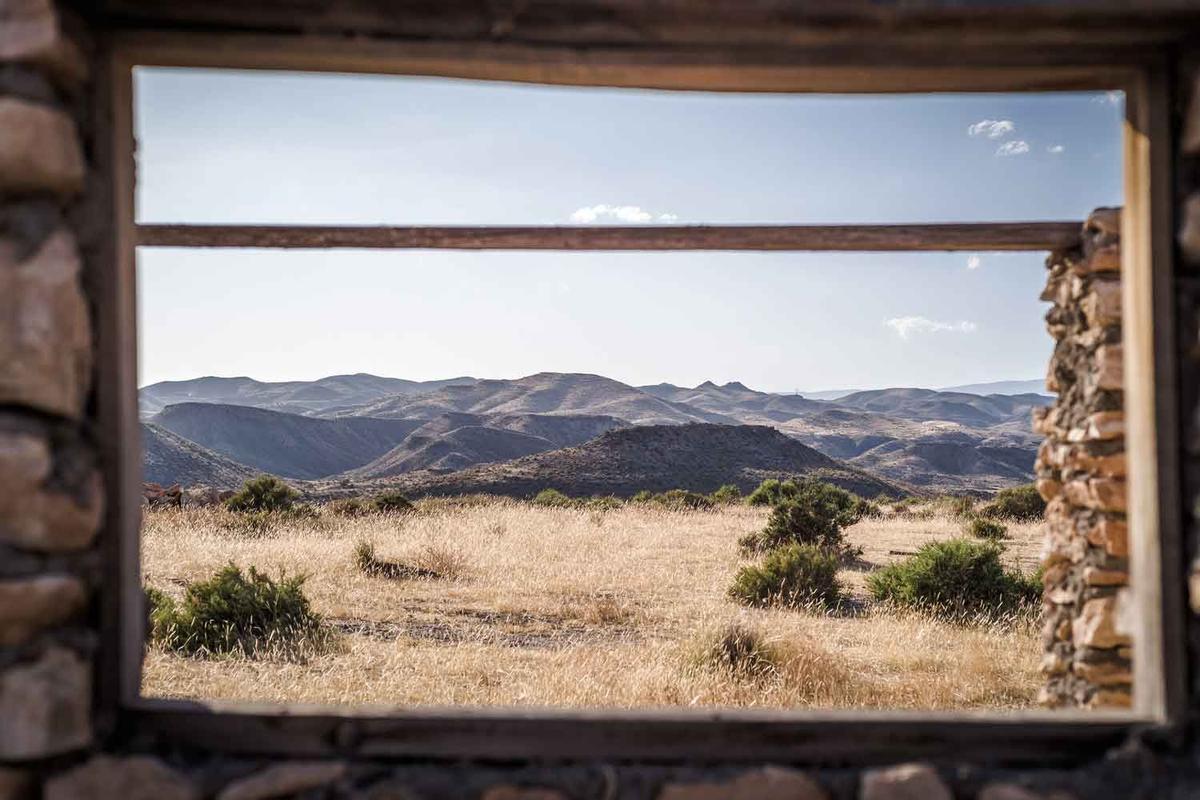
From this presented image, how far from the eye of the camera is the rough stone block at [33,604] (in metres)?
1.64

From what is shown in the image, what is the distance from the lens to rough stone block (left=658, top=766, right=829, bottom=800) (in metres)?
1.85

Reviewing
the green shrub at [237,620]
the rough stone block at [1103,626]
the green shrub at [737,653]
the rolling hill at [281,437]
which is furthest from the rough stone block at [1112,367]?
the rolling hill at [281,437]

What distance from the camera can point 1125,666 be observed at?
3.01 m

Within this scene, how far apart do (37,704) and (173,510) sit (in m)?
12.1

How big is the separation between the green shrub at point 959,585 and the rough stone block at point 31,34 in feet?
22.7

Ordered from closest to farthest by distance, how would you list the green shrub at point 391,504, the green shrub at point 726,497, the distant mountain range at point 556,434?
1. the green shrub at point 391,504
2. the green shrub at point 726,497
3. the distant mountain range at point 556,434

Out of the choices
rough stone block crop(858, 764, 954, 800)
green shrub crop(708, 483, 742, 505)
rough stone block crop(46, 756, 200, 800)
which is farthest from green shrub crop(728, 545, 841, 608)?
green shrub crop(708, 483, 742, 505)

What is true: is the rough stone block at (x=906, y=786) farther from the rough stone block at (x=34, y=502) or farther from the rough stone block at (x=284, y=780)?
the rough stone block at (x=34, y=502)

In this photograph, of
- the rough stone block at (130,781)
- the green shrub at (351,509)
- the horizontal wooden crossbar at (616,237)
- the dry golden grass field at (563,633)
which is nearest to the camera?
the rough stone block at (130,781)

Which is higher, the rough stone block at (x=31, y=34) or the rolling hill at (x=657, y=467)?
the rough stone block at (x=31, y=34)

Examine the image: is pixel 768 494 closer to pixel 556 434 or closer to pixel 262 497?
pixel 262 497

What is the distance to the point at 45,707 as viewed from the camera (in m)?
1.71

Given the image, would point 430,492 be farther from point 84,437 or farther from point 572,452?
point 84,437

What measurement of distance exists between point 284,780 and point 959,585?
666cm
